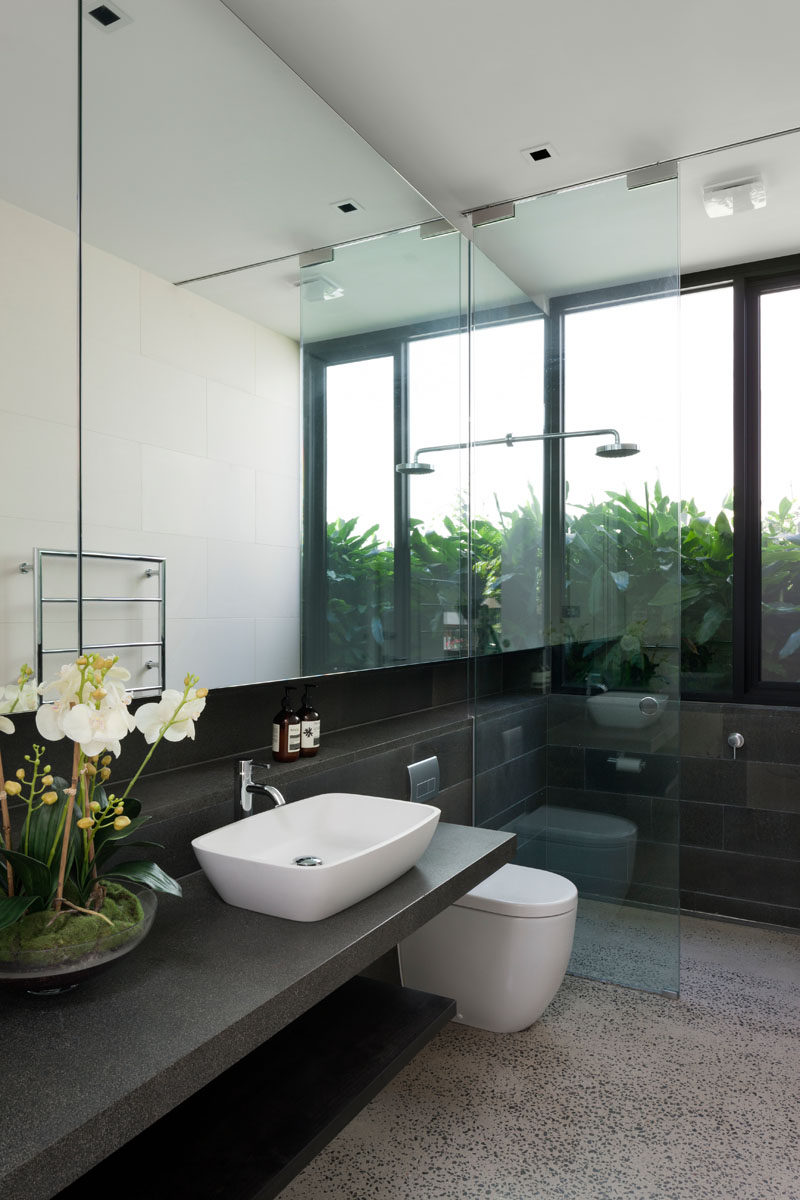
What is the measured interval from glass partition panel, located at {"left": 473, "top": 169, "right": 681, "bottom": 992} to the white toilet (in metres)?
0.42

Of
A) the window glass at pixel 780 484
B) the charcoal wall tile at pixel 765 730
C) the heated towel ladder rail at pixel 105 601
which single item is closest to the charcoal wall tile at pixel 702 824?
the charcoal wall tile at pixel 765 730

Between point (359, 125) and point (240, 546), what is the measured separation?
1.40 meters

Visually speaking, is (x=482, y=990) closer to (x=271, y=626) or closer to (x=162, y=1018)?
(x=271, y=626)

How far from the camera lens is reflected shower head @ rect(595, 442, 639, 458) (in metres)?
2.84

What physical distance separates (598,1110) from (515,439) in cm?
209

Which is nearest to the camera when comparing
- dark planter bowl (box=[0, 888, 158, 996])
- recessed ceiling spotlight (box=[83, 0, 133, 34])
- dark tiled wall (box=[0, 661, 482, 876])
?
dark planter bowl (box=[0, 888, 158, 996])

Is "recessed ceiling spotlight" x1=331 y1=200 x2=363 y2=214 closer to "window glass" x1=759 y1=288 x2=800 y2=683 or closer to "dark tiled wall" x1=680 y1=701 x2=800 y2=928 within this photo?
"window glass" x1=759 y1=288 x2=800 y2=683

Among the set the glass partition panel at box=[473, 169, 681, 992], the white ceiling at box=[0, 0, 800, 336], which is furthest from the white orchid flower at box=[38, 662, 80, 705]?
the glass partition panel at box=[473, 169, 681, 992]

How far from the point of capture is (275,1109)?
147cm

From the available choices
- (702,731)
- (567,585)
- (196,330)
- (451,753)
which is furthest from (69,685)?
(702,731)

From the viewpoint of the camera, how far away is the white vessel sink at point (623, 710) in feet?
9.38

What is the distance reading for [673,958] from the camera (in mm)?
2807

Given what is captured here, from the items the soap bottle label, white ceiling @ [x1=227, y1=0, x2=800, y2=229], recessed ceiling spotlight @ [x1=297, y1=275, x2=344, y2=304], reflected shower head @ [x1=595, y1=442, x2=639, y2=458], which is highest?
white ceiling @ [x1=227, y1=0, x2=800, y2=229]

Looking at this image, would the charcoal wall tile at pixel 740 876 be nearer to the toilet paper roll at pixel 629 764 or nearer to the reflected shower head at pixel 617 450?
the toilet paper roll at pixel 629 764
